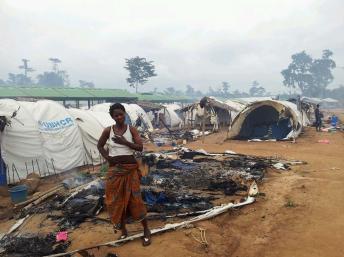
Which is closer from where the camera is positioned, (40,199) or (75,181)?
(40,199)

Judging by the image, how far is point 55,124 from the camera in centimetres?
1168

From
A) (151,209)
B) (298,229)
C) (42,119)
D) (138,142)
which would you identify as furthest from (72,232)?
(42,119)

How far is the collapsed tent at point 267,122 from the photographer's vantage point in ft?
63.7

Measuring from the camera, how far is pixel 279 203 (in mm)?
7164

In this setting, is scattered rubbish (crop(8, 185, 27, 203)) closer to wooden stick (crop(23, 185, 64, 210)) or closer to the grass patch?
wooden stick (crop(23, 185, 64, 210))

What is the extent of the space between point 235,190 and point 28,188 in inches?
208

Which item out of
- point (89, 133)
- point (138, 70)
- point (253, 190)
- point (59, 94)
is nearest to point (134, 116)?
point (59, 94)

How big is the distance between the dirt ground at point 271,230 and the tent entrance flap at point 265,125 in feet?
37.9

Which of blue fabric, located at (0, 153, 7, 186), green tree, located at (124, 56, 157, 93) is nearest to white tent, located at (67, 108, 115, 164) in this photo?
blue fabric, located at (0, 153, 7, 186)

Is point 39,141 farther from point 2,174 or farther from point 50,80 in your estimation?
point 50,80

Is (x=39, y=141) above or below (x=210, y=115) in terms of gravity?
below

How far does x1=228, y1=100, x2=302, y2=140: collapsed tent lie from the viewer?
764 inches

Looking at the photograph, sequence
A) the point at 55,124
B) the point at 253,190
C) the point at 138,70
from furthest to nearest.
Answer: the point at 138,70 < the point at 55,124 < the point at 253,190

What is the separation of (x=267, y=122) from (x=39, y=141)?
14.7 meters
